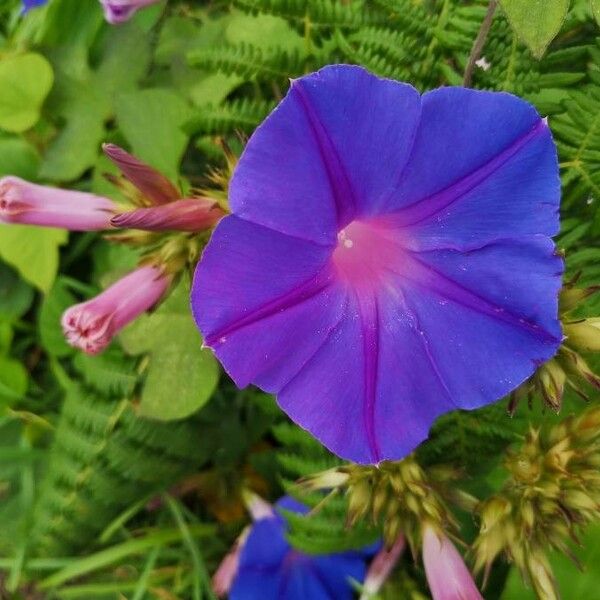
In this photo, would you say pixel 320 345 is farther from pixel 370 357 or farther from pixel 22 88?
pixel 22 88

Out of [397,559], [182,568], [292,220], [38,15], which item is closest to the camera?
[292,220]

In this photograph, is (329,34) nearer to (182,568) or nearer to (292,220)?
(292,220)

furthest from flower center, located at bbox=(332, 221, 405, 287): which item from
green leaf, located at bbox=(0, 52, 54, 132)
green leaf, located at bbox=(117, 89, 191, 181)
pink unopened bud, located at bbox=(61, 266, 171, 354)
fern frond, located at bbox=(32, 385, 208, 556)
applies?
green leaf, located at bbox=(0, 52, 54, 132)

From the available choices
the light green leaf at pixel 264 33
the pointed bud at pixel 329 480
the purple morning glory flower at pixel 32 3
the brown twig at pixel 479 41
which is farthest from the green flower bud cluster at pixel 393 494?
the purple morning glory flower at pixel 32 3

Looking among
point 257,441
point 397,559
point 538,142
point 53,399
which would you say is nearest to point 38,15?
point 53,399

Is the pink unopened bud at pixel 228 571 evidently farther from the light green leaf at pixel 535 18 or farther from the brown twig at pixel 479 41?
the light green leaf at pixel 535 18
